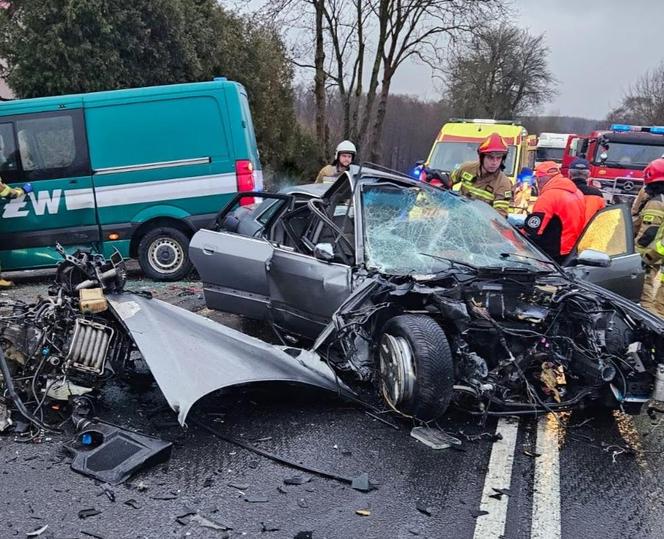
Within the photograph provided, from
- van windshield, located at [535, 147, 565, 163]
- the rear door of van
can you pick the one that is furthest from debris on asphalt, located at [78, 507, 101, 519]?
van windshield, located at [535, 147, 565, 163]

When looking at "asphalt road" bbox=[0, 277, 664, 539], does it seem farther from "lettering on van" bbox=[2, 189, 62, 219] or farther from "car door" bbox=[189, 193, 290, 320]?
"lettering on van" bbox=[2, 189, 62, 219]

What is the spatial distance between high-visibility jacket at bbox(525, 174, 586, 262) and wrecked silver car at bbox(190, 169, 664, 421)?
1.46ft

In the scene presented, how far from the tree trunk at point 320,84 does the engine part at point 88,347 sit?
18807 mm

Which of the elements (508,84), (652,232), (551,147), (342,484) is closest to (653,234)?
(652,232)

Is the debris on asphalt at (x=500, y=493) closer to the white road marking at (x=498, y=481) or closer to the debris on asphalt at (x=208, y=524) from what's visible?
the white road marking at (x=498, y=481)

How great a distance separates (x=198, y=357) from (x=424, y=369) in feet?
4.26

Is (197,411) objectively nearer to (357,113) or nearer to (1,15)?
(1,15)

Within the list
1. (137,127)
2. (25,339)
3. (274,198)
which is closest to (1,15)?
(137,127)

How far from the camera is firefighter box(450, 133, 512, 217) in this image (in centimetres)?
636

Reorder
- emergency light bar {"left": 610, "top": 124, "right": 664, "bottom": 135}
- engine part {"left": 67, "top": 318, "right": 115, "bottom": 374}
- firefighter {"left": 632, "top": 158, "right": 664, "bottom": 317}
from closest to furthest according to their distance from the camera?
engine part {"left": 67, "top": 318, "right": 115, "bottom": 374}
firefighter {"left": 632, "top": 158, "right": 664, "bottom": 317}
emergency light bar {"left": 610, "top": 124, "right": 664, "bottom": 135}

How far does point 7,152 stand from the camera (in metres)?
7.30

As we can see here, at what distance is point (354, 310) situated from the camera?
12.4 feet

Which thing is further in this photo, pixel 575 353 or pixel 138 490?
pixel 575 353

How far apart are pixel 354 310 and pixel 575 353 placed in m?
1.40
